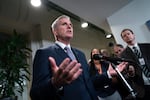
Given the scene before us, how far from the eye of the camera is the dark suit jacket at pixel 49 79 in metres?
1.02

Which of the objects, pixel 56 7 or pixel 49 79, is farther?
pixel 56 7

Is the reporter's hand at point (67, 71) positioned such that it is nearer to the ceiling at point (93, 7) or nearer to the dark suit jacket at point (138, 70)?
the dark suit jacket at point (138, 70)

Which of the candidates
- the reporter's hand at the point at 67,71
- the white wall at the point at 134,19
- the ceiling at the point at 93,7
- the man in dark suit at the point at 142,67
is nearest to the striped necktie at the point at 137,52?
the man in dark suit at the point at 142,67

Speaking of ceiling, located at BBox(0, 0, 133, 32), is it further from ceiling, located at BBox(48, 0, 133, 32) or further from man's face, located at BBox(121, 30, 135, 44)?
man's face, located at BBox(121, 30, 135, 44)

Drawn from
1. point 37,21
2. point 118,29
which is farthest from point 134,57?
point 37,21

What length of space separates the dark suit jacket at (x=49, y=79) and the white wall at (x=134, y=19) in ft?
7.20

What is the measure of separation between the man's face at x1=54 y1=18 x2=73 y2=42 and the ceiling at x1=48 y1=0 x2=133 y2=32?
4.87 ft

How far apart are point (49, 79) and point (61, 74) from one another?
0.85 ft

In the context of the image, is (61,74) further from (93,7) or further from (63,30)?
(93,7)

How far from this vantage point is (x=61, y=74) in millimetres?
765

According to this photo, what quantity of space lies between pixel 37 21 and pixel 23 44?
744mm

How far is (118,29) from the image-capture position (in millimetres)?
3510

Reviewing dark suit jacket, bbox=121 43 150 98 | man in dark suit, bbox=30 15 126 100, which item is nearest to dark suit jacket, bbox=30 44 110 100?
man in dark suit, bbox=30 15 126 100

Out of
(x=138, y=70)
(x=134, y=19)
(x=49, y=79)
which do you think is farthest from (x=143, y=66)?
(x=134, y=19)
